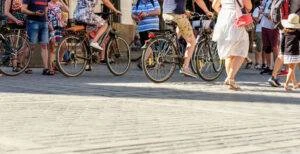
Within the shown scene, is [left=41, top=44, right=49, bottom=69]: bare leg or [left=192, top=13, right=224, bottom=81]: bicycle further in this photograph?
[left=41, top=44, right=49, bottom=69]: bare leg

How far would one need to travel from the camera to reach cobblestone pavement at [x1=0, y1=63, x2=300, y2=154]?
19.0 ft

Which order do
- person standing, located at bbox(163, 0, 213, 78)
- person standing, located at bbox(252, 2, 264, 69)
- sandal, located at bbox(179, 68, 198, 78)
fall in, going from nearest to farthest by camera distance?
person standing, located at bbox(163, 0, 213, 78)
sandal, located at bbox(179, 68, 198, 78)
person standing, located at bbox(252, 2, 264, 69)

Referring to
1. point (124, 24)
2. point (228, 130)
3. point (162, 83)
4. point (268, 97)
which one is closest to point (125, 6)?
point (124, 24)

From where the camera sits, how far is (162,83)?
1198 centimetres

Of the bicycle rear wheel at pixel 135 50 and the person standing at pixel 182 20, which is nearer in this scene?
the person standing at pixel 182 20

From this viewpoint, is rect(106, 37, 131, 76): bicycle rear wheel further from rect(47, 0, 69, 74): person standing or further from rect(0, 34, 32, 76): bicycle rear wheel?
rect(0, 34, 32, 76): bicycle rear wheel

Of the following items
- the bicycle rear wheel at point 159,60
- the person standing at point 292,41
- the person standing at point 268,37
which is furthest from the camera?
the person standing at point 268,37

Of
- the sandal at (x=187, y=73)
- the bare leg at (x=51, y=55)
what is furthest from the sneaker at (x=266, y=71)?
the bare leg at (x=51, y=55)

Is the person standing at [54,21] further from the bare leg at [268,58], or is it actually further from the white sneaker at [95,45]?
the bare leg at [268,58]

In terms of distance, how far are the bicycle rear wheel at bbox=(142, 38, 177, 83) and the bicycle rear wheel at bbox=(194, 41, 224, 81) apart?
575mm

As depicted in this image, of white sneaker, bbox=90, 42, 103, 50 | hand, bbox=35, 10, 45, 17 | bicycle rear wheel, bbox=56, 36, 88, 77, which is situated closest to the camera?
bicycle rear wheel, bbox=56, 36, 88, 77

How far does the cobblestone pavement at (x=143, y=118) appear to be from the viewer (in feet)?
19.0

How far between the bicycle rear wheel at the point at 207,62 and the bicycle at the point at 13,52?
3.17 metres

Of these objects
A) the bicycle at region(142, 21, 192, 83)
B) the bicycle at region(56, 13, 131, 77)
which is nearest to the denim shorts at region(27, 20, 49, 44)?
the bicycle at region(56, 13, 131, 77)
